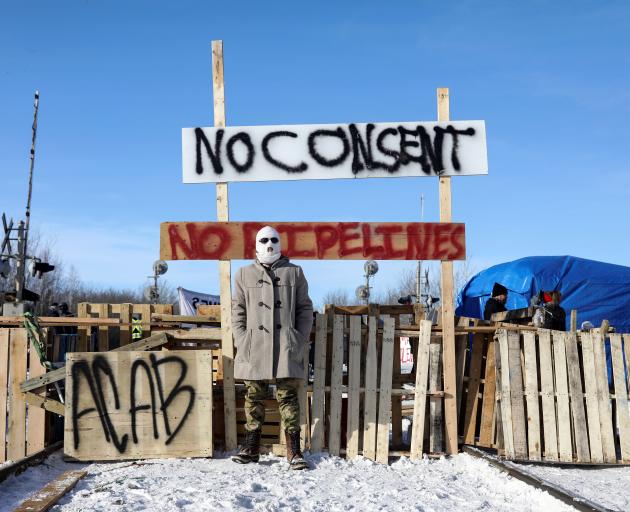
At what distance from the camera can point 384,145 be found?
820cm

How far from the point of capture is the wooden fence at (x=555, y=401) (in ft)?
26.1

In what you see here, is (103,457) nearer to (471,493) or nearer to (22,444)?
(22,444)

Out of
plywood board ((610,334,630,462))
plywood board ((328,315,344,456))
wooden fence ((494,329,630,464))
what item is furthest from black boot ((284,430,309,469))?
plywood board ((610,334,630,462))

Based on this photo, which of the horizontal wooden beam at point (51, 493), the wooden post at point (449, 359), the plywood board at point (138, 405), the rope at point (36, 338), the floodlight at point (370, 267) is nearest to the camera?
the horizontal wooden beam at point (51, 493)

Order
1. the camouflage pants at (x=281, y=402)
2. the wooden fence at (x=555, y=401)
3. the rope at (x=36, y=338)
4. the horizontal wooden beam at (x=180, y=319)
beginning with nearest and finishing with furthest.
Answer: the camouflage pants at (x=281, y=402) < the rope at (x=36, y=338) < the wooden fence at (x=555, y=401) < the horizontal wooden beam at (x=180, y=319)

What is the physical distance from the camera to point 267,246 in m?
7.11

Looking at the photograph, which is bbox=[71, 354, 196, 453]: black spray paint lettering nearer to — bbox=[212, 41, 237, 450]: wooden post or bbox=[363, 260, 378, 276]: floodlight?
bbox=[212, 41, 237, 450]: wooden post

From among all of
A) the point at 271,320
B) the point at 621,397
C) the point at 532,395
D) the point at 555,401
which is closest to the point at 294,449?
the point at 271,320

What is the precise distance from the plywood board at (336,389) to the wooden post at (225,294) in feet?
3.37

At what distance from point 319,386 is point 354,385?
0.37 metres

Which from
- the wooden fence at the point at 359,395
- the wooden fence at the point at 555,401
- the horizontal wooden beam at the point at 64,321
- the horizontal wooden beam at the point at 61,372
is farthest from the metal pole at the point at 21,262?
the wooden fence at the point at 555,401

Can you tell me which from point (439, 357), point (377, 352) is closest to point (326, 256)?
point (377, 352)

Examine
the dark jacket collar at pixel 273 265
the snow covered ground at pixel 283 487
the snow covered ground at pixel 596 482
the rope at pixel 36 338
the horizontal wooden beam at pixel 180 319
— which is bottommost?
the snow covered ground at pixel 596 482

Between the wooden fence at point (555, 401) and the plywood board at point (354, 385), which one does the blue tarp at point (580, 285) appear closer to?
the wooden fence at point (555, 401)
